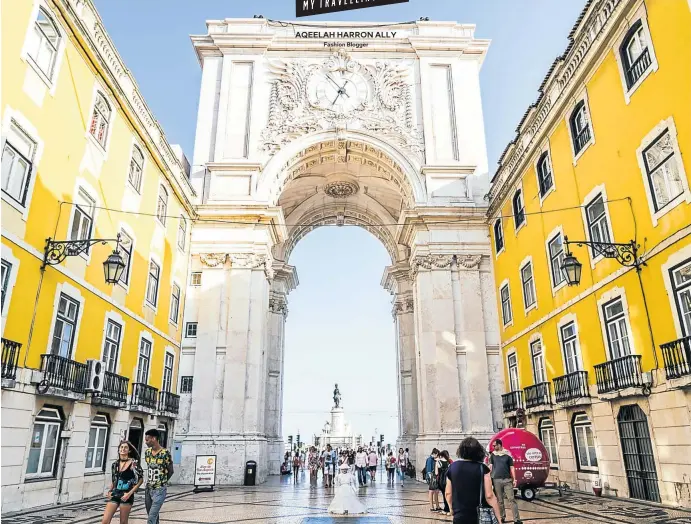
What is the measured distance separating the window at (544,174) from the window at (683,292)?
6.87 m

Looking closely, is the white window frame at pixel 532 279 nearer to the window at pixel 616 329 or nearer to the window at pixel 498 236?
the window at pixel 498 236

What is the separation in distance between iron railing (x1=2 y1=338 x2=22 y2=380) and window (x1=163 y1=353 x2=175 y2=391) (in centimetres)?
910

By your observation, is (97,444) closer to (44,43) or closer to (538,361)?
(44,43)

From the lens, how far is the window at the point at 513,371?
2002 cm

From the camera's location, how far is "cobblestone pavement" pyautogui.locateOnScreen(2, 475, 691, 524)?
32.2 feet

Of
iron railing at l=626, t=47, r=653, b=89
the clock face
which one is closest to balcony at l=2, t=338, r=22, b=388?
iron railing at l=626, t=47, r=653, b=89

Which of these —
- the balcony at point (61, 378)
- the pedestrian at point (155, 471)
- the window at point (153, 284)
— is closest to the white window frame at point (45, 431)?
the balcony at point (61, 378)

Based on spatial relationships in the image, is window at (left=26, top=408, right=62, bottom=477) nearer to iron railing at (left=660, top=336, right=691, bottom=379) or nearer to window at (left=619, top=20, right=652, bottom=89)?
iron railing at (left=660, top=336, right=691, bottom=379)

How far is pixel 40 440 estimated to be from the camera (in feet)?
37.1

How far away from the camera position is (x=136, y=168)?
55.5 feet

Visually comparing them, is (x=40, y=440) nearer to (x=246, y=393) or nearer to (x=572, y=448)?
(x=246, y=393)

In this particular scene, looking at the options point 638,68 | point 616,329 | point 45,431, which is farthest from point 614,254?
point 45,431

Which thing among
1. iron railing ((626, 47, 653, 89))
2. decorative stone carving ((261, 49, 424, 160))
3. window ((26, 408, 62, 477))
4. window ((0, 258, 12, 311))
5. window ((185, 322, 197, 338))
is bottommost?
window ((26, 408, 62, 477))

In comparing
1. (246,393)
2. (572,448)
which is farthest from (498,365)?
(246,393)
